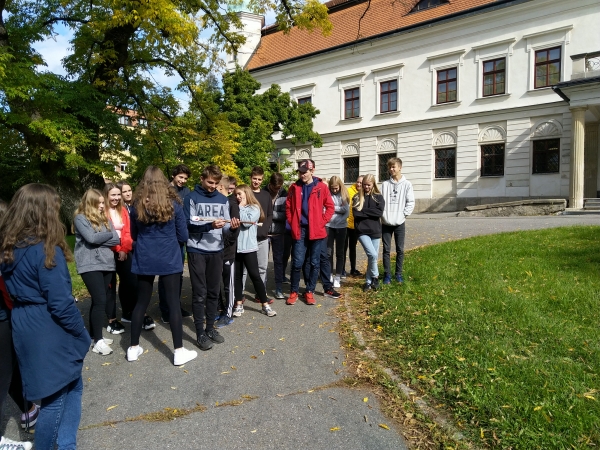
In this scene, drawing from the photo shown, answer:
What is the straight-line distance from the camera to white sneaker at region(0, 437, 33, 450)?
3.04m

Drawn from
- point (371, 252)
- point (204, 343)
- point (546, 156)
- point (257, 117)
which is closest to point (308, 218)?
point (371, 252)

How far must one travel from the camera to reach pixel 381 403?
11.9 ft

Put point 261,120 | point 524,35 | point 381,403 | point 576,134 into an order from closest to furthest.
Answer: point 381,403
point 576,134
point 524,35
point 261,120

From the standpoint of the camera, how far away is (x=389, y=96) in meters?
29.5

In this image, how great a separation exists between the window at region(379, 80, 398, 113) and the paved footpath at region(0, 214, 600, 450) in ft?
86.3

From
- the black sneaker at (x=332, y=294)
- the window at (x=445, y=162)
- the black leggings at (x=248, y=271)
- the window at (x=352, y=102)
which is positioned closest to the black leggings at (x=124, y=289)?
the black leggings at (x=248, y=271)

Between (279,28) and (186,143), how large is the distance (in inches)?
193

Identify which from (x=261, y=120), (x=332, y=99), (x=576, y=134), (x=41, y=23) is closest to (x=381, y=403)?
(x=41, y=23)

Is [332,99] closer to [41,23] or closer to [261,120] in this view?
[261,120]

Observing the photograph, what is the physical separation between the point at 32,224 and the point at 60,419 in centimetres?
125

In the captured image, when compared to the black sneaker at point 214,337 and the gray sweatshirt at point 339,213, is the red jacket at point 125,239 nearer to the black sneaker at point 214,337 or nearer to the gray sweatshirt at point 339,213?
the black sneaker at point 214,337

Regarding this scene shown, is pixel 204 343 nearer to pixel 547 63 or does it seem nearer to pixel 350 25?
pixel 547 63

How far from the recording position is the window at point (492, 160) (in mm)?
25031

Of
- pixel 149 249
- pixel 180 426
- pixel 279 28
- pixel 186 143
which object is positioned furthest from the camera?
pixel 186 143
